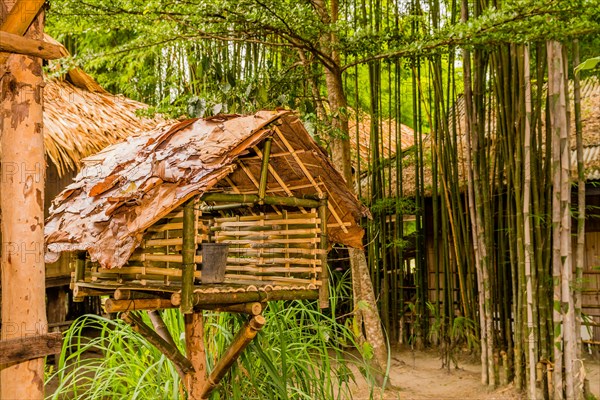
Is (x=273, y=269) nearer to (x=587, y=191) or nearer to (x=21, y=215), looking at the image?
(x=21, y=215)

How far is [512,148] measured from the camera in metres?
5.25

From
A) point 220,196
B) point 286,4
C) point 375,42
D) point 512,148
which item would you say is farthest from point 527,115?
point 220,196

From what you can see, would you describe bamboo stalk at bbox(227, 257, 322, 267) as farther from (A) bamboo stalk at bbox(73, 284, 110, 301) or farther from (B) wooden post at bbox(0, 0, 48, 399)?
(B) wooden post at bbox(0, 0, 48, 399)

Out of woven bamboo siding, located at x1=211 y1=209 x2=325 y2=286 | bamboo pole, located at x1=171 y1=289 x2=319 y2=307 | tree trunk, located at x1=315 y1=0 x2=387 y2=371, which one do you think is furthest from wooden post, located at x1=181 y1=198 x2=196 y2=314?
tree trunk, located at x1=315 y1=0 x2=387 y2=371

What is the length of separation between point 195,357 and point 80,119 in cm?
414

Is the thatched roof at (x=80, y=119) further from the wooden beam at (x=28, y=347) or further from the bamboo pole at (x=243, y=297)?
the wooden beam at (x=28, y=347)

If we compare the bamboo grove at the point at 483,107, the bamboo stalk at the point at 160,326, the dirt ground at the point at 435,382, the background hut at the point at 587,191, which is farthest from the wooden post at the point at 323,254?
the background hut at the point at 587,191

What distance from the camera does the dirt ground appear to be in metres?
5.32

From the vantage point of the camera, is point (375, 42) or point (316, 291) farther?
point (375, 42)

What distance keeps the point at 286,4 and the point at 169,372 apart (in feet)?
8.62

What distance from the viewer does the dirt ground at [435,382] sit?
532cm

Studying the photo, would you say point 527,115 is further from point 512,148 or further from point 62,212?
point 62,212

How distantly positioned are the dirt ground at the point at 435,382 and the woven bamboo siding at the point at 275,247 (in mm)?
2162

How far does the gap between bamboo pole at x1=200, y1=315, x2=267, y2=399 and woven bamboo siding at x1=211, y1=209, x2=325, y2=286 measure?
31 cm
